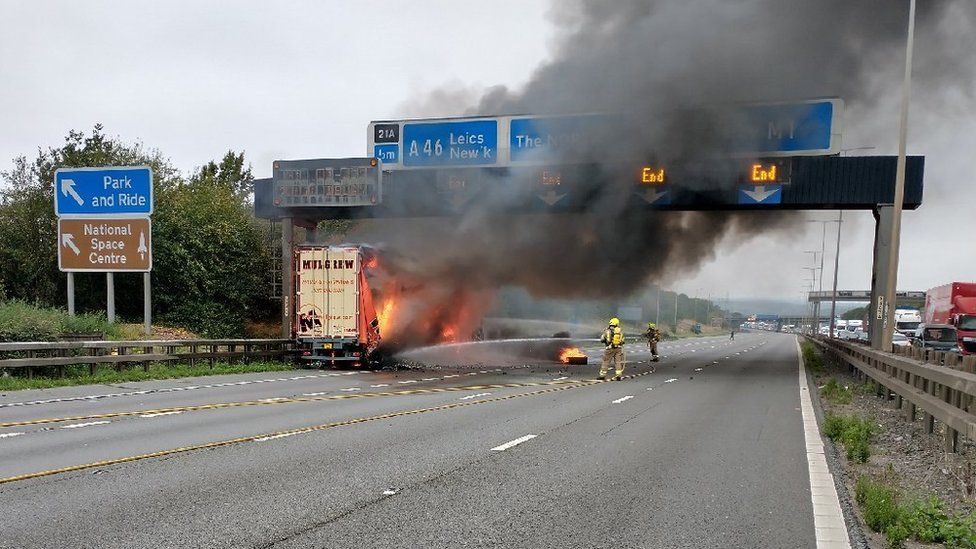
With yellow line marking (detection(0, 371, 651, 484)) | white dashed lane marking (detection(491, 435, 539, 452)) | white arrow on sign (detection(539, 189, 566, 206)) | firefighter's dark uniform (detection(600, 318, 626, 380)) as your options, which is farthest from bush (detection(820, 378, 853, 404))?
white arrow on sign (detection(539, 189, 566, 206))

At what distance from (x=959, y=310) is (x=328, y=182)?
2922 centimetres

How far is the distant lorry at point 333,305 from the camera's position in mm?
22562

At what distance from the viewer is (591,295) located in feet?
96.1

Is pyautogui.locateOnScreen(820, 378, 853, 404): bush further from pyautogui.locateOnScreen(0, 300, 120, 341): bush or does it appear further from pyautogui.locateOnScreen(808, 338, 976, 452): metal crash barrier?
pyautogui.locateOnScreen(0, 300, 120, 341): bush

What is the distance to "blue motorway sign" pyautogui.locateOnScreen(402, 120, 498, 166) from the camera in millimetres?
24828

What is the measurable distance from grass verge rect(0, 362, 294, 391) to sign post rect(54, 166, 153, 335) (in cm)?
311

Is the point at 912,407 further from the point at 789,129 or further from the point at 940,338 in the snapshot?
the point at 940,338

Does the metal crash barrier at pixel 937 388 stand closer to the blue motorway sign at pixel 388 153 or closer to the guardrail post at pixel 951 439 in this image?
the guardrail post at pixel 951 439

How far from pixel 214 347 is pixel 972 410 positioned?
18.8 meters

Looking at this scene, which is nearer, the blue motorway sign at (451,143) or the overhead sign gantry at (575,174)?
the overhead sign gantry at (575,174)

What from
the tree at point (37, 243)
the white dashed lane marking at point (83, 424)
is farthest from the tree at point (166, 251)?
the white dashed lane marking at point (83, 424)

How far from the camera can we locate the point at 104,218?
2130cm

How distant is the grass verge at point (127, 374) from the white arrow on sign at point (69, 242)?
14.1 feet

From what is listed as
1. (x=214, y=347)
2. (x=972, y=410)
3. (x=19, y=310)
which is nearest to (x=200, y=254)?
(x=214, y=347)
